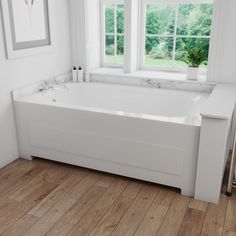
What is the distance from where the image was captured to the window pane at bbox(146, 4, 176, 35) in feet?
11.0

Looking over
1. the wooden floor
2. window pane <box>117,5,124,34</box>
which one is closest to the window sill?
window pane <box>117,5,124,34</box>

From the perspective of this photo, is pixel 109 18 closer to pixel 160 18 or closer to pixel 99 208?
pixel 160 18

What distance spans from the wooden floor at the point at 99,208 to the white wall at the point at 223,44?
1.21 meters

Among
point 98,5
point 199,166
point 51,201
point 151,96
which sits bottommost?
point 51,201

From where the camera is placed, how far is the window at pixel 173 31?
321cm

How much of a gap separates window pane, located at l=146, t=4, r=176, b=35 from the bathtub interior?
0.73 metres

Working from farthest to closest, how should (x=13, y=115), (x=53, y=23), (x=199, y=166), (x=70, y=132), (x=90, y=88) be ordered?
(x=90, y=88) → (x=53, y=23) → (x=13, y=115) → (x=70, y=132) → (x=199, y=166)

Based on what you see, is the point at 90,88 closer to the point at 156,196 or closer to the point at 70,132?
the point at 70,132

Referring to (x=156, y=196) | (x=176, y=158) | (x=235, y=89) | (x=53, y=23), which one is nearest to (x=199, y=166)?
(x=176, y=158)

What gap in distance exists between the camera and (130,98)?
10.8ft

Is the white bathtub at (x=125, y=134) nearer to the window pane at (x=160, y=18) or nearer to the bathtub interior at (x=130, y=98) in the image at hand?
the bathtub interior at (x=130, y=98)

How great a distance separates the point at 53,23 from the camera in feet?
10.5

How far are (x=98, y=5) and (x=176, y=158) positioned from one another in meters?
2.20

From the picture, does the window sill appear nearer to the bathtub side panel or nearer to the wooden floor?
the bathtub side panel
